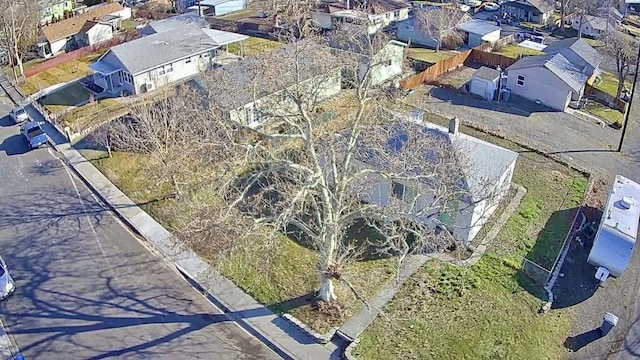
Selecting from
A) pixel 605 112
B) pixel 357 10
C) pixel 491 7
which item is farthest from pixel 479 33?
pixel 491 7

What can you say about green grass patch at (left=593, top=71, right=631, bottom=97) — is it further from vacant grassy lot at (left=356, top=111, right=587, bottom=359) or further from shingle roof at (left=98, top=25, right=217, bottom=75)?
shingle roof at (left=98, top=25, right=217, bottom=75)

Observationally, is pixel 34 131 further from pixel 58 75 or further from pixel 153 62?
pixel 58 75

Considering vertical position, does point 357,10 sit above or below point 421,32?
above

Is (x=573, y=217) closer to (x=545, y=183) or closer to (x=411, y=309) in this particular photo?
(x=545, y=183)

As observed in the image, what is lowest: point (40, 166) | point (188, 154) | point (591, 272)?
point (591, 272)

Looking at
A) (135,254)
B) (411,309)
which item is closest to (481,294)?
(411,309)

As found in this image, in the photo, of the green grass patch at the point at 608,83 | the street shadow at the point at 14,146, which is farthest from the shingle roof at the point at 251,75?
the green grass patch at the point at 608,83
